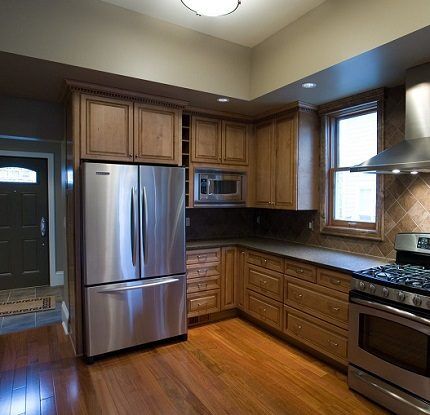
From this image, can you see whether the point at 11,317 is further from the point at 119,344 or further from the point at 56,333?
the point at 119,344

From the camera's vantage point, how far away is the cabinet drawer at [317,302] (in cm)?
255

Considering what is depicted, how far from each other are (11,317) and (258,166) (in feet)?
11.5

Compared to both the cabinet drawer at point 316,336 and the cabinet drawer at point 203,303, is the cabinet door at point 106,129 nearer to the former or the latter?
the cabinet drawer at point 203,303

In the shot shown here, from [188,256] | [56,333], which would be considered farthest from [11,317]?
[188,256]

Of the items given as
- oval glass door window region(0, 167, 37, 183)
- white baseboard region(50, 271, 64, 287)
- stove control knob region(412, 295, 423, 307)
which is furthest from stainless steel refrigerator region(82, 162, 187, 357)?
oval glass door window region(0, 167, 37, 183)

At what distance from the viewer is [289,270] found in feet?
9.92

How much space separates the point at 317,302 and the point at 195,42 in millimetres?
2594

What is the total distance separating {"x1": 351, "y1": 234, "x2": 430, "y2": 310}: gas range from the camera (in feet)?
6.48

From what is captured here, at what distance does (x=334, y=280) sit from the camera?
8.50 ft

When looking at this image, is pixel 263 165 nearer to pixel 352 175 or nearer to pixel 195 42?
pixel 352 175

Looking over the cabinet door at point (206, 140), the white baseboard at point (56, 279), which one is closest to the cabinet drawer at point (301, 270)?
the cabinet door at point (206, 140)

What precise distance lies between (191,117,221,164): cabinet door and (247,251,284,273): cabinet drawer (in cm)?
118

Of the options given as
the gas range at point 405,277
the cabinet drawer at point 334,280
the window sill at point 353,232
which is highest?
the window sill at point 353,232

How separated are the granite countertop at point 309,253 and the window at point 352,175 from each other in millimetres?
255
